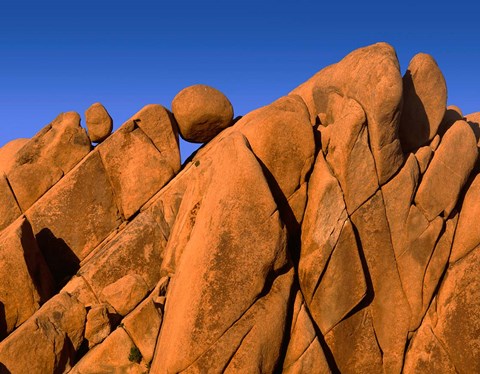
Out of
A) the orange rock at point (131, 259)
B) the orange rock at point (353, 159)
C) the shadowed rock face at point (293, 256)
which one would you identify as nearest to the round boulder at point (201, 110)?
the shadowed rock face at point (293, 256)

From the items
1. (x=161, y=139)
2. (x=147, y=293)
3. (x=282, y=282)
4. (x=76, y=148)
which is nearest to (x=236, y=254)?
(x=282, y=282)

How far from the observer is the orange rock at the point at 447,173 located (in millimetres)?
24422

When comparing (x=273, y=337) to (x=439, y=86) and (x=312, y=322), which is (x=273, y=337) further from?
(x=439, y=86)

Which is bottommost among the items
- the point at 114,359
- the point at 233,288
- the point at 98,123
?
the point at 233,288

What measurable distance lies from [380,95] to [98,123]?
1582cm

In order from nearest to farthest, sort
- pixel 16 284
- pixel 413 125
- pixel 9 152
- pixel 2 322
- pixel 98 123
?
pixel 2 322 → pixel 16 284 → pixel 413 125 → pixel 98 123 → pixel 9 152

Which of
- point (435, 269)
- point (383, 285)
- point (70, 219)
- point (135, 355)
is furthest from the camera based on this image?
point (70, 219)

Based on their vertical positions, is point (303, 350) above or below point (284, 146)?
below

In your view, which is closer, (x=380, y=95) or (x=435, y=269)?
(x=380, y=95)

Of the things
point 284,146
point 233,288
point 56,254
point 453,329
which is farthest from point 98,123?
point 453,329

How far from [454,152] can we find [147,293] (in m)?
16.4

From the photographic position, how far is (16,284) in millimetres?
24703

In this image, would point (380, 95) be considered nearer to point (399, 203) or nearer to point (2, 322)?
point (399, 203)

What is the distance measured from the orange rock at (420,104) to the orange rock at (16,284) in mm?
19420
